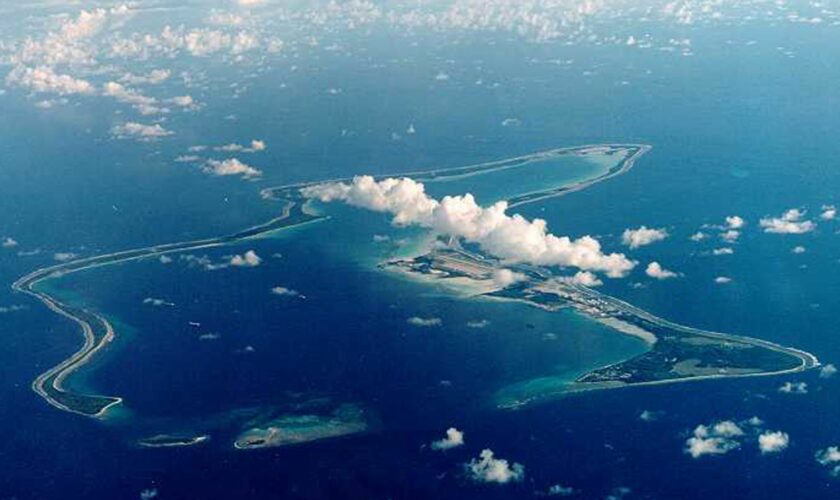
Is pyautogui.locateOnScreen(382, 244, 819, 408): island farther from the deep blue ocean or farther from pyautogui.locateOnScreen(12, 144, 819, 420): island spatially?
the deep blue ocean

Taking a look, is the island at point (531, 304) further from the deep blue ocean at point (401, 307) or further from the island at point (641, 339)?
the deep blue ocean at point (401, 307)

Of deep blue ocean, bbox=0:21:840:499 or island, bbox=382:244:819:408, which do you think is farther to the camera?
island, bbox=382:244:819:408

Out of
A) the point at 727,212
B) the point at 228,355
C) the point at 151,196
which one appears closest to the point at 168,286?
the point at 228,355

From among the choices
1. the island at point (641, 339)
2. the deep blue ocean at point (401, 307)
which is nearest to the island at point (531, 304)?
the island at point (641, 339)

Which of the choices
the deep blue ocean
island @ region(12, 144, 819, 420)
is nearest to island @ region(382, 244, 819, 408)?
island @ region(12, 144, 819, 420)

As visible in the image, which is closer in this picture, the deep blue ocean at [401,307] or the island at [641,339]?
the deep blue ocean at [401,307]

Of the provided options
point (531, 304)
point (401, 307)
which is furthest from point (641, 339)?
point (401, 307)

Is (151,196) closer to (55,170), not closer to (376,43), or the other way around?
(55,170)

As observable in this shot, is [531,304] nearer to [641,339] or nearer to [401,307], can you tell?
[641,339]

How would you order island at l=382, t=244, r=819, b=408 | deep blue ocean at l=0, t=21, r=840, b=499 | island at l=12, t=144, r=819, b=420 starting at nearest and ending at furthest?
deep blue ocean at l=0, t=21, r=840, b=499, island at l=12, t=144, r=819, b=420, island at l=382, t=244, r=819, b=408
